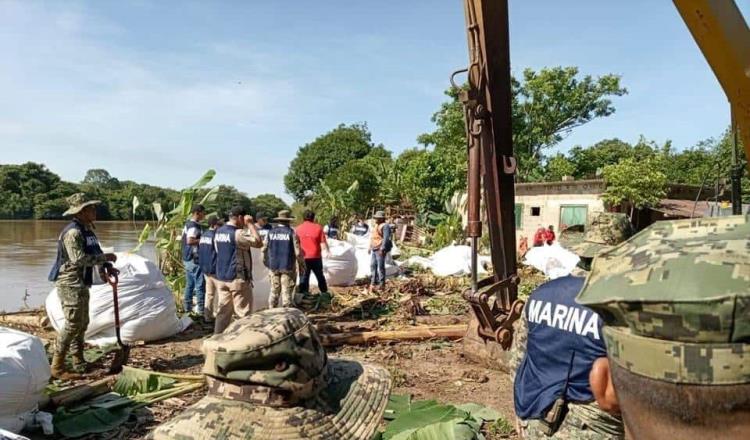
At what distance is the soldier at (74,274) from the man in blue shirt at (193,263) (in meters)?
2.61

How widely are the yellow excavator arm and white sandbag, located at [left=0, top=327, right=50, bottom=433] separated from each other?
439 cm

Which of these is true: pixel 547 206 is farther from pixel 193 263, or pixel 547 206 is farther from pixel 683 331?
pixel 683 331

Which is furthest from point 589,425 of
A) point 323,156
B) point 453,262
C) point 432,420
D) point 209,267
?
point 323,156

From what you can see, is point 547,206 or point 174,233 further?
point 547,206

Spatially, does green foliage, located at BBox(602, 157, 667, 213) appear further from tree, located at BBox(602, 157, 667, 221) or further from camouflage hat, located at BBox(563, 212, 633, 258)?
camouflage hat, located at BBox(563, 212, 633, 258)

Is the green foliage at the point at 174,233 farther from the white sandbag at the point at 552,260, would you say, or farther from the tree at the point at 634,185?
the tree at the point at 634,185

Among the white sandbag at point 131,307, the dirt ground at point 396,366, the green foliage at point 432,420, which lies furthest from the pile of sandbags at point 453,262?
the green foliage at point 432,420

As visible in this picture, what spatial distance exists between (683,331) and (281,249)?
6869 millimetres

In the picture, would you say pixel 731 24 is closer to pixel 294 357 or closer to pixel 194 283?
pixel 294 357

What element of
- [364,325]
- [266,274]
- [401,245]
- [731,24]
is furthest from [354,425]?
[401,245]

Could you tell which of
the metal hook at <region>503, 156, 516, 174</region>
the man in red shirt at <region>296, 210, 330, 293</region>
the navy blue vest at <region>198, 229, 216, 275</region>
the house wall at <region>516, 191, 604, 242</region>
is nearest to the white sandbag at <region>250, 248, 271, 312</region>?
the man in red shirt at <region>296, 210, 330, 293</region>

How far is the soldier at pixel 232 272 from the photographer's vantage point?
6293 millimetres

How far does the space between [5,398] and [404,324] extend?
4831mm

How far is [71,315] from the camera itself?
498 cm
